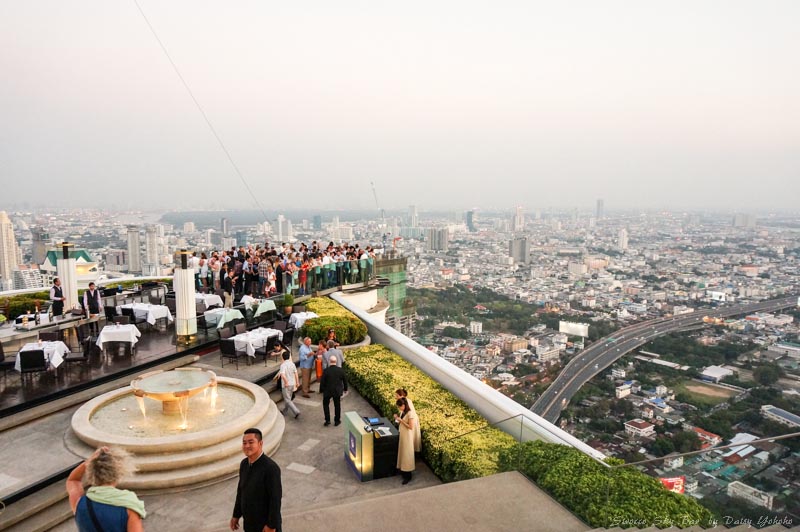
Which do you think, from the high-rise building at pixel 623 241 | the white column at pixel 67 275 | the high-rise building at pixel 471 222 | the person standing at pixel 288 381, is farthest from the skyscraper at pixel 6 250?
the high-rise building at pixel 471 222

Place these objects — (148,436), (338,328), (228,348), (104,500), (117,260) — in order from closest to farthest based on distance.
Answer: (104,500)
(148,436)
(228,348)
(338,328)
(117,260)

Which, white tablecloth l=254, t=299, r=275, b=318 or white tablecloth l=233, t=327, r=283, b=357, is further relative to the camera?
white tablecloth l=254, t=299, r=275, b=318

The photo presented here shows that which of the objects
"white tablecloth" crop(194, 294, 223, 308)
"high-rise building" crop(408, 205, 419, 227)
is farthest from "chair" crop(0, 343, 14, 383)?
"high-rise building" crop(408, 205, 419, 227)

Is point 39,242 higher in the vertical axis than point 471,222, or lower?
higher

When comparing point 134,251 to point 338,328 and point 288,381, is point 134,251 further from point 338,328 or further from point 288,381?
point 288,381

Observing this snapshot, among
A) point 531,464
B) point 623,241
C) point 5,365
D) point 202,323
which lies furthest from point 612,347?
point 623,241

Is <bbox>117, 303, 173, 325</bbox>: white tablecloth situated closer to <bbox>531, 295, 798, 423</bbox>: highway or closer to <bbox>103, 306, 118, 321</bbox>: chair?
<bbox>103, 306, 118, 321</bbox>: chair
